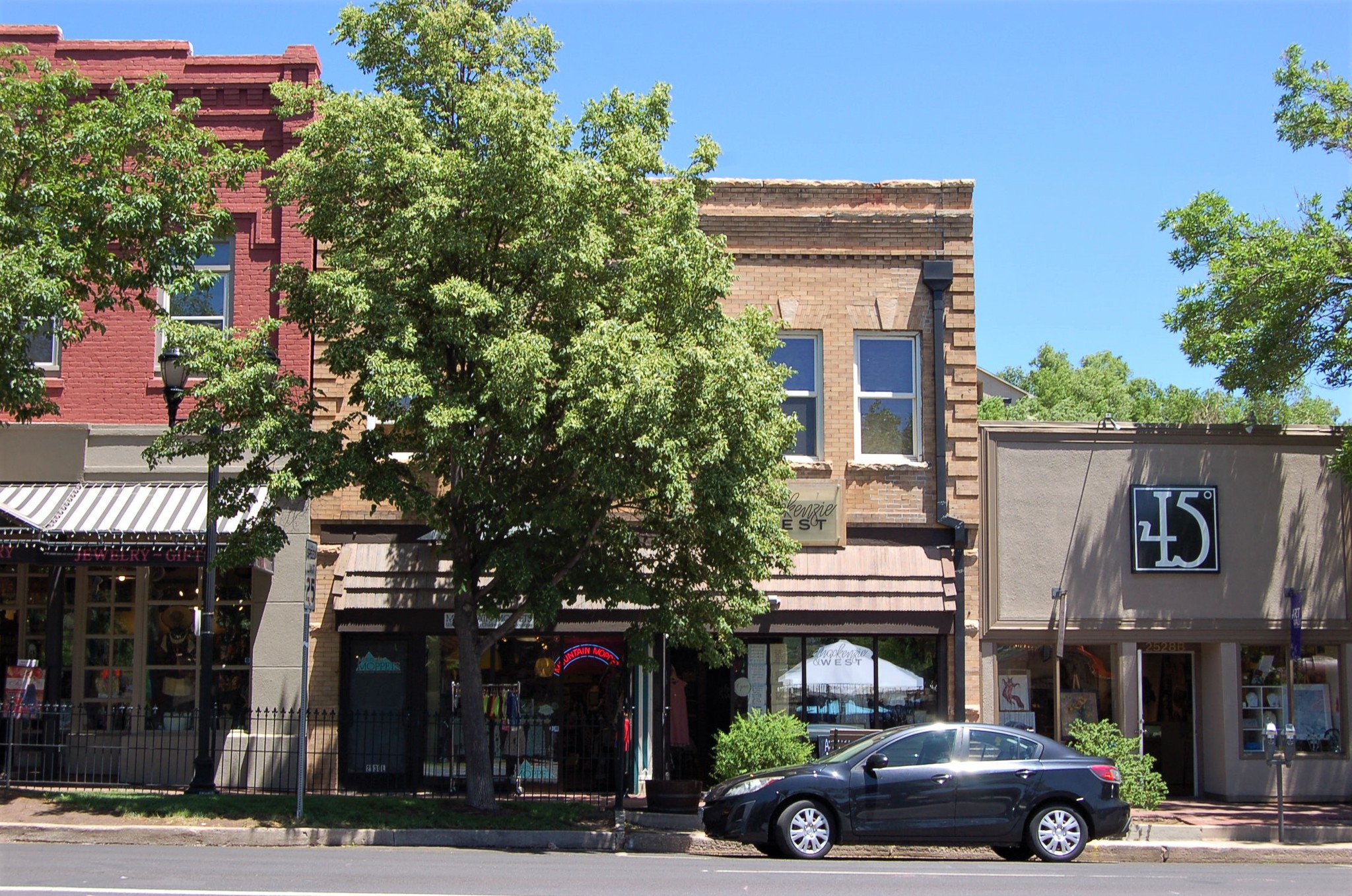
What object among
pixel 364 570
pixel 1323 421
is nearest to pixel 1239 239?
pixel 364 570

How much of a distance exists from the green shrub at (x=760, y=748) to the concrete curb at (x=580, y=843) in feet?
5.66

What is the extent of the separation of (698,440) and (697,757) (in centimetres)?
661

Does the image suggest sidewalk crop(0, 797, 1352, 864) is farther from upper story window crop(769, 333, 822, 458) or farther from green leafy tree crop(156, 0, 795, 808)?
upper story window crop(769, 333, 822, 458)

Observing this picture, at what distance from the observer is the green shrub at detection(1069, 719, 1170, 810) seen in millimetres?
15953

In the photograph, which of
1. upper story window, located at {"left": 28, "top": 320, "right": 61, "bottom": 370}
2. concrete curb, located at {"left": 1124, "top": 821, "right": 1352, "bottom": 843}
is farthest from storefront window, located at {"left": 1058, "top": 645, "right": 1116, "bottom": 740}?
upper story window, located at {"left": 28, "top": 320, "right": 61, "bottom": 370}

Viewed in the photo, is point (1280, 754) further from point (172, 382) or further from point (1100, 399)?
point (1100, 399)

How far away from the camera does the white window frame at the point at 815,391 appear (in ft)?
60.8

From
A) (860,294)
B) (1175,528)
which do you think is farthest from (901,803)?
(860,294)

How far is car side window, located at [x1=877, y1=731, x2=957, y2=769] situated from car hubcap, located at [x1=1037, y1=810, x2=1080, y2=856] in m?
1.16

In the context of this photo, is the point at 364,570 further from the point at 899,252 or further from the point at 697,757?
the point at 899,252

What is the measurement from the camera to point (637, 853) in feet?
44.9

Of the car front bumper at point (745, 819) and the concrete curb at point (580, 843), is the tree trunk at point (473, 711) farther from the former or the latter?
the car front bumper at point (745, 819)

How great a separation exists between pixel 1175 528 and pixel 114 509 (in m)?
14.8

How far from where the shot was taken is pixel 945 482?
18375mm
